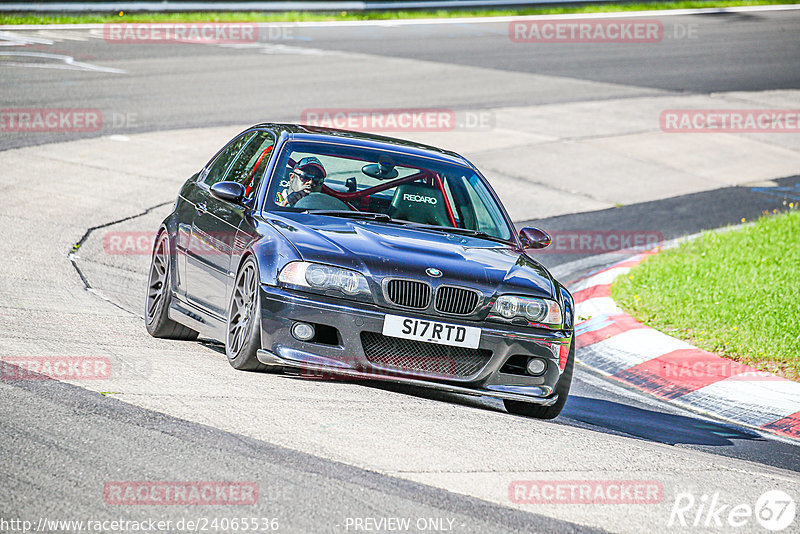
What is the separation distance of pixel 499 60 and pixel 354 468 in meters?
21.3

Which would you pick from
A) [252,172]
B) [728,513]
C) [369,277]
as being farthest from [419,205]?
[728,513]

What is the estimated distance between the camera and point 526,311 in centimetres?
643

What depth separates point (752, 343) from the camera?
8836 mm

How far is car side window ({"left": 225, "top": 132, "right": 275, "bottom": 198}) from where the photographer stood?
7.45 metres

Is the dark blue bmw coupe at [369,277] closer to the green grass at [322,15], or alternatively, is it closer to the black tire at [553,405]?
the black tire at [553,405]

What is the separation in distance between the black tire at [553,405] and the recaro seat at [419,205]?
131cm

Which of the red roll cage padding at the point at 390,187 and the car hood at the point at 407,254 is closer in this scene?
the car hood at the point at 407,254

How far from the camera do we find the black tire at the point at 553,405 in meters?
6.67

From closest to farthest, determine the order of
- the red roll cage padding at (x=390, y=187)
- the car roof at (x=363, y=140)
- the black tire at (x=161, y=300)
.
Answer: the red roll cage padding at (x=390, y=187) < the car roof at (x=363, y=140) < the black tire at (x=161, y=300)

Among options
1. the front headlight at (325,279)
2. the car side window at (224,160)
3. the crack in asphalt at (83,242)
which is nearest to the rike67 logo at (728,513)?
the front headlight at (325,279)

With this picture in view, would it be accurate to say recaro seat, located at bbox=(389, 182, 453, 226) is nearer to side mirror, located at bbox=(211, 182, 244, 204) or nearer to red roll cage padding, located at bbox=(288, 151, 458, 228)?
red roll cage padding, located at bbox=(288, 151, 458, 228)

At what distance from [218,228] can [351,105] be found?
12.3 meters

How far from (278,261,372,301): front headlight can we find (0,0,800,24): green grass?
2070cm

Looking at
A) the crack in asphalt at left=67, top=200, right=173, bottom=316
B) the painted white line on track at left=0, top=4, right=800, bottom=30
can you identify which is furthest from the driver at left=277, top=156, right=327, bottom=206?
the painted white line on track at left=0, top=4, right=800, bottom=30
